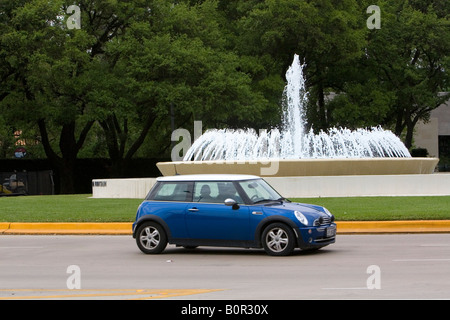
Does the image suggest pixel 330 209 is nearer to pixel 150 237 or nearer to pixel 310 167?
pixel 310 167

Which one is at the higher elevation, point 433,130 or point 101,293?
point 433,130

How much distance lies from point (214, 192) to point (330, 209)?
795 centimetres

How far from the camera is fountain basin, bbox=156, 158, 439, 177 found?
27.7 meters

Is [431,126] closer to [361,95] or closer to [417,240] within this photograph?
[361,95]

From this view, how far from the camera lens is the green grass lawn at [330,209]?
2002 cm

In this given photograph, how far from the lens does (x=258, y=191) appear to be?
1487cm

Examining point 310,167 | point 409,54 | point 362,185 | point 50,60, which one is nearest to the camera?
point 362,185

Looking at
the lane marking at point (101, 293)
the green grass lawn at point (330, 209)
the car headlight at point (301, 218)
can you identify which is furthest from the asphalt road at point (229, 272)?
the green grass lawn at point (330, 209)

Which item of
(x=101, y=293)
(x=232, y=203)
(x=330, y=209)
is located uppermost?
(x=232, y=203)

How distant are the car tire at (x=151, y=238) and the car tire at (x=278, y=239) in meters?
2.01

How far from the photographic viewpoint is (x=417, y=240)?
16.6 metres

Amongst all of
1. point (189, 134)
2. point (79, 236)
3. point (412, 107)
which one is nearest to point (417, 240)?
point (79, 236)
